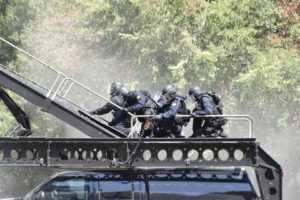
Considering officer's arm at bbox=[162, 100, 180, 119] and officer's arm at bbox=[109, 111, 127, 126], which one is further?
officer's arm at bbox=[109, 111, 127, 126]

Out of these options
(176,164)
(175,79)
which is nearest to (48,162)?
(176,164)

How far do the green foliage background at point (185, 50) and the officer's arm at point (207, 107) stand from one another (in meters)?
8.99

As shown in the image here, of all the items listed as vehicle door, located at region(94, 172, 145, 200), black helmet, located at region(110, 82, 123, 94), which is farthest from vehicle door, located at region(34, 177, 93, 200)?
black helmet, located at region(110, 82, 123, 94)

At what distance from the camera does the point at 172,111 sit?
476 inches

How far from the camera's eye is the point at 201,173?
1112cm

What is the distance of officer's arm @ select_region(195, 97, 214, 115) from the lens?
12.1 m

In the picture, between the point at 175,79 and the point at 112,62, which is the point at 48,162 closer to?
the point at 175,79

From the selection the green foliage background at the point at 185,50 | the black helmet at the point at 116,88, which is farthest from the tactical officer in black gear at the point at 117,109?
the green foliage background at the point at 185,50

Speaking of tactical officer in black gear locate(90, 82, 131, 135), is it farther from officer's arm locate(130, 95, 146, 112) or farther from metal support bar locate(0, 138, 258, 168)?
metal support bar locate(0, 138, 258, 168)

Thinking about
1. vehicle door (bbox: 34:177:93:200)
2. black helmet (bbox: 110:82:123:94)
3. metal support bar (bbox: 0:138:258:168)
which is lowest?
vehicle door (bbox: 34:177:93:200)

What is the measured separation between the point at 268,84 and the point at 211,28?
8.97 feet

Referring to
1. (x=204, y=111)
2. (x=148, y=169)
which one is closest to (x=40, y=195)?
(x=148, y=169)

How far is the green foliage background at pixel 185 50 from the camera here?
21.8m

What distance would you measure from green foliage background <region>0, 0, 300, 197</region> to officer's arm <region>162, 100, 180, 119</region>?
9.13m
